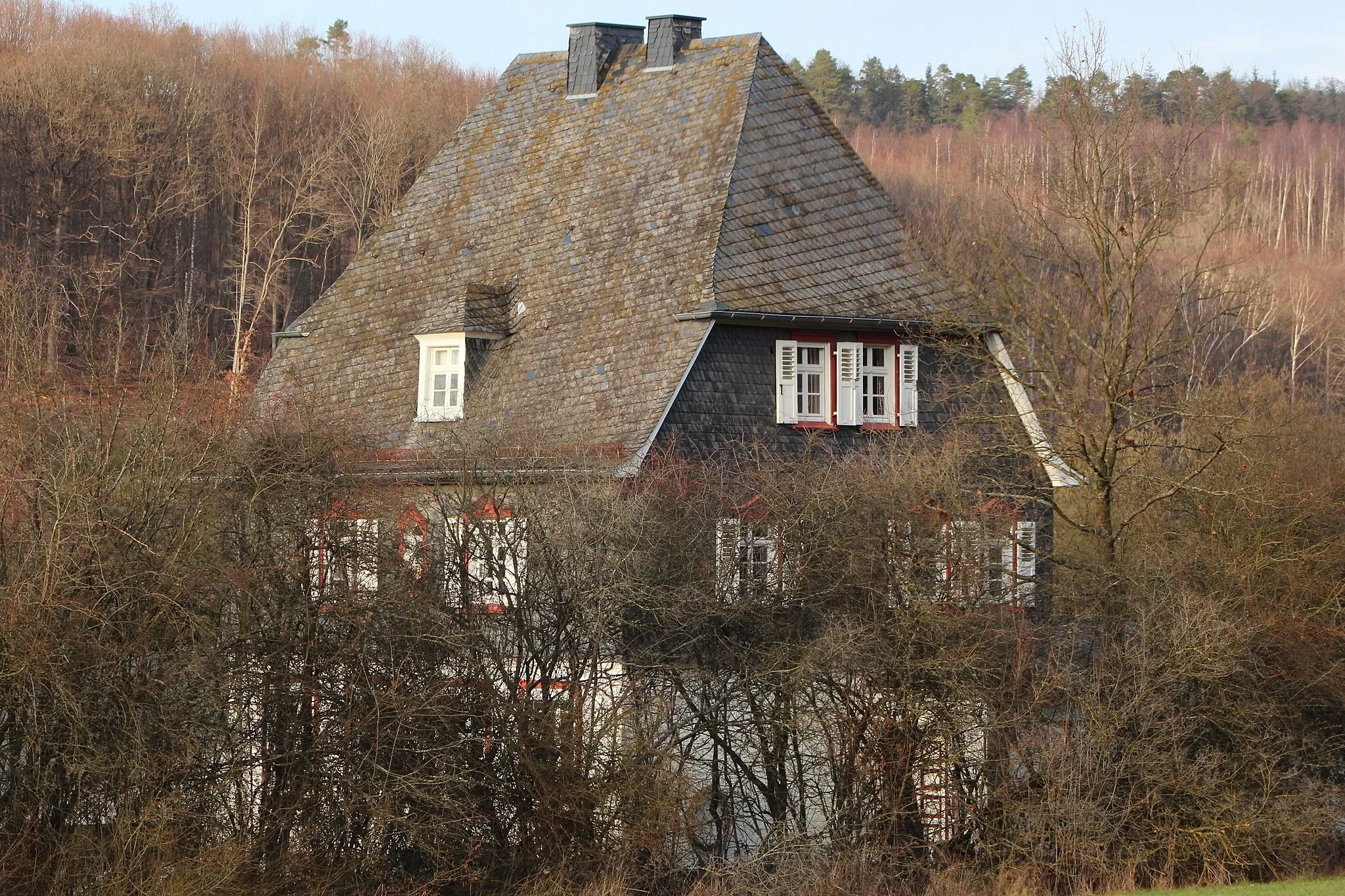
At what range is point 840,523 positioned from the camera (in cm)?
1778

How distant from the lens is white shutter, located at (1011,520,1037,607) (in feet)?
61.2

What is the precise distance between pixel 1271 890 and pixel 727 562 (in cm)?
671

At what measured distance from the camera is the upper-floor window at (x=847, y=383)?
21.9 meters

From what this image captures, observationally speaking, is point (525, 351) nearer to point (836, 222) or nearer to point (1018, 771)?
point (836, 222)

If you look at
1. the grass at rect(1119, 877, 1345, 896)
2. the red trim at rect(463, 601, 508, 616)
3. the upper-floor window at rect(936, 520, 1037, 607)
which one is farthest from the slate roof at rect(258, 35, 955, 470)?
the grass at rect(1119, 877, 1345, 896)

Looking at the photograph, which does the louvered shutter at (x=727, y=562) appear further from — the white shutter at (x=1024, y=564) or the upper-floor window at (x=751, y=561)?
the white shutter at (x=1024, y=564)

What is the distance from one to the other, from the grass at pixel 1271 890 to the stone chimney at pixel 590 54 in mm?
14708

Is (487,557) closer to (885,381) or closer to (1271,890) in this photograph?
(885,381)

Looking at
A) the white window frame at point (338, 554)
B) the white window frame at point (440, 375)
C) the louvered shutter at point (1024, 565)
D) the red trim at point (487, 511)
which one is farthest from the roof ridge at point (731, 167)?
the white window frame at point (338, 554)

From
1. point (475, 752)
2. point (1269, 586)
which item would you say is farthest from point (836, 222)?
point (475, 752)

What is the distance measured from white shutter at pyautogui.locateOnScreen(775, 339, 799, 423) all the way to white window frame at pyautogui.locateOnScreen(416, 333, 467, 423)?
440 cm

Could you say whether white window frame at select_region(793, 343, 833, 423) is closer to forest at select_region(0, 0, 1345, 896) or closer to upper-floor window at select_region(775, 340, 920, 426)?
upper-floor window at select_region(775, 340, 920, 426)

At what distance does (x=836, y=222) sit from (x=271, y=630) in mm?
10949

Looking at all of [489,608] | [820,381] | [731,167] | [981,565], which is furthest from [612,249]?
[981,565]
